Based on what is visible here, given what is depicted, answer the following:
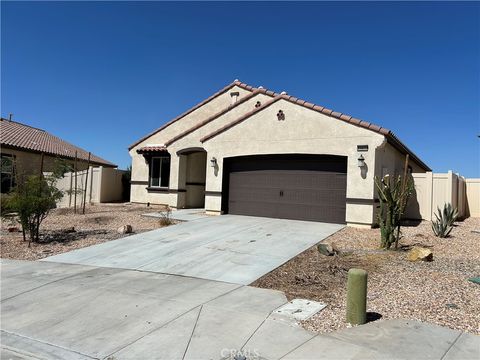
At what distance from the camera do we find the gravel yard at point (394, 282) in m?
5.47

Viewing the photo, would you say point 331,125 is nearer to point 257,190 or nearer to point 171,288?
point 257,190

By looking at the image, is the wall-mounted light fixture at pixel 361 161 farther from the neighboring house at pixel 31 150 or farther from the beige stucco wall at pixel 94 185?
the beige stucco wall at pixel 94 185

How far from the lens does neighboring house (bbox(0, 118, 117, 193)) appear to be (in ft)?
72.9

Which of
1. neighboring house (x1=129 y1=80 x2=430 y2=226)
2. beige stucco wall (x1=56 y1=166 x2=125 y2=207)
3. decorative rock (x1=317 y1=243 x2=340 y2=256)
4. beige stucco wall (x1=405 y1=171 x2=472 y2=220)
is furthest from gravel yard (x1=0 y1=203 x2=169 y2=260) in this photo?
beige stucco wall (x1=405 y1=171 x2=472 y2=220)

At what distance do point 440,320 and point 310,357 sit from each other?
222cm

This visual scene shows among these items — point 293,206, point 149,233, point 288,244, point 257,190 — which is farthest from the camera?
point 257,190

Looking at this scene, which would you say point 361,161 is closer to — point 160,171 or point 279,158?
point 279,158

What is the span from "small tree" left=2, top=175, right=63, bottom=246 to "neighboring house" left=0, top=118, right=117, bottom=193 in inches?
308

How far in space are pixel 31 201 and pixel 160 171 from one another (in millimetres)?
10125

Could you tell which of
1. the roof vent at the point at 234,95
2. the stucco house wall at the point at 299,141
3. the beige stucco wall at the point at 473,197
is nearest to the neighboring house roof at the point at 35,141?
the roof vent at the point at 234,95

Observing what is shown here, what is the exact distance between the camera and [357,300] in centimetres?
520

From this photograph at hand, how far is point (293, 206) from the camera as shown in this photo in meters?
15.1

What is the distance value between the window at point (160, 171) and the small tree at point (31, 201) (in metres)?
9.06

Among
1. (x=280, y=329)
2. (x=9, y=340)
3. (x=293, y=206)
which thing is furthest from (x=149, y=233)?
(x=280, y=329)
